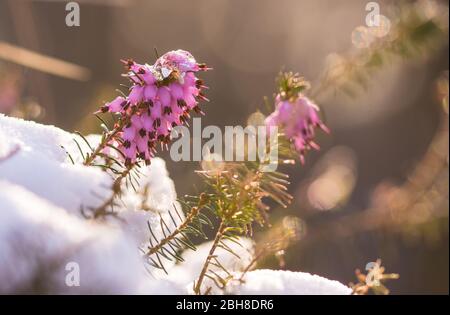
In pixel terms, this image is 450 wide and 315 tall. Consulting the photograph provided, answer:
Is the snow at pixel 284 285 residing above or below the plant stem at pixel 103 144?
below

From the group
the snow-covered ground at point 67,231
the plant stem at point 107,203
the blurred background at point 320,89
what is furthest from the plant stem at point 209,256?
the blurred background at point 320,89

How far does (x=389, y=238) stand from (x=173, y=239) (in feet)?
5.08

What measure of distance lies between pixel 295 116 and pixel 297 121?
1 cm

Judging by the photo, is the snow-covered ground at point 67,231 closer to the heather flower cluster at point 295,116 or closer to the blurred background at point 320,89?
the heather flower cluster at point 295,116

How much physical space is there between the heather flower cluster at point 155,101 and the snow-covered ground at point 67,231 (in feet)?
0.28

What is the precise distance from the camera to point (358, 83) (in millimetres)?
2000

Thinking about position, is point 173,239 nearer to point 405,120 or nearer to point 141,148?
point 141,148

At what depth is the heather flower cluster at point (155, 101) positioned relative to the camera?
3.38 feet

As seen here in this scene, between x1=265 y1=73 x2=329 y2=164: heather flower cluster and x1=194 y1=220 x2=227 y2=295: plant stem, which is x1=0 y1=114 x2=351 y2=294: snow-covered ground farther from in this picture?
x1=265 y1=73 x2=329 y2=164: heather flower cluster

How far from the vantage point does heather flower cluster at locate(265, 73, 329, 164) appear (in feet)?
3.57

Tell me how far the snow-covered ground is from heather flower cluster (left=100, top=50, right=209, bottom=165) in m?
0.09

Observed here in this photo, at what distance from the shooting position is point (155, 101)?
40.7 inches

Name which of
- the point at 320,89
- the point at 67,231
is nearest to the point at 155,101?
the point at 67,231
